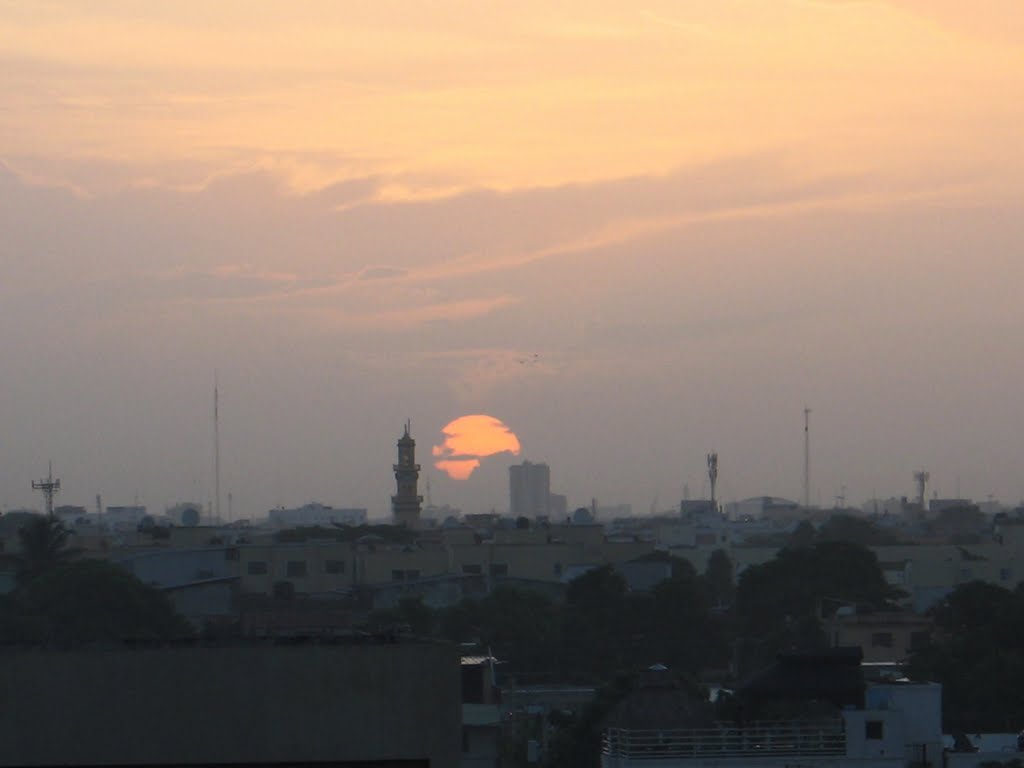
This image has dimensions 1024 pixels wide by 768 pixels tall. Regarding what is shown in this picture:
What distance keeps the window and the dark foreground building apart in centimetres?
3983

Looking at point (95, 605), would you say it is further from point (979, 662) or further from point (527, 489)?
point (527, 489)

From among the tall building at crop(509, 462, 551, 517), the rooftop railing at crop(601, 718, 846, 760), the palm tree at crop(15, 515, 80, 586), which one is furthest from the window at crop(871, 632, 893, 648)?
the tall building at crop(509, 462, 551, 517)

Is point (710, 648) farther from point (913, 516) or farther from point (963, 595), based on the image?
point (913, 516)

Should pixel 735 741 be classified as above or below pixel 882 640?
above

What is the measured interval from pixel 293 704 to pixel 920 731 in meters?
18.7

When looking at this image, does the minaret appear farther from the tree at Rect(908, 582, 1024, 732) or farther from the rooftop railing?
the rooftop railing

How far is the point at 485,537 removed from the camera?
76.3 metres

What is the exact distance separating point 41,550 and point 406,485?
34.9 metres

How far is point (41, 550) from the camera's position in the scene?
65938 millimetres

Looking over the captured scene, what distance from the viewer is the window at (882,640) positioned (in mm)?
49031

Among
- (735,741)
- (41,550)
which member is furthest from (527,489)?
(735,741)

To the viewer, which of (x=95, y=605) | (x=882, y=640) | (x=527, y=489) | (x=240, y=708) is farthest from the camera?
(x=527, y=489)

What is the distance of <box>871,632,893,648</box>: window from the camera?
161ft

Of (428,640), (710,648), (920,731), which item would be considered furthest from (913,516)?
(428,640)
